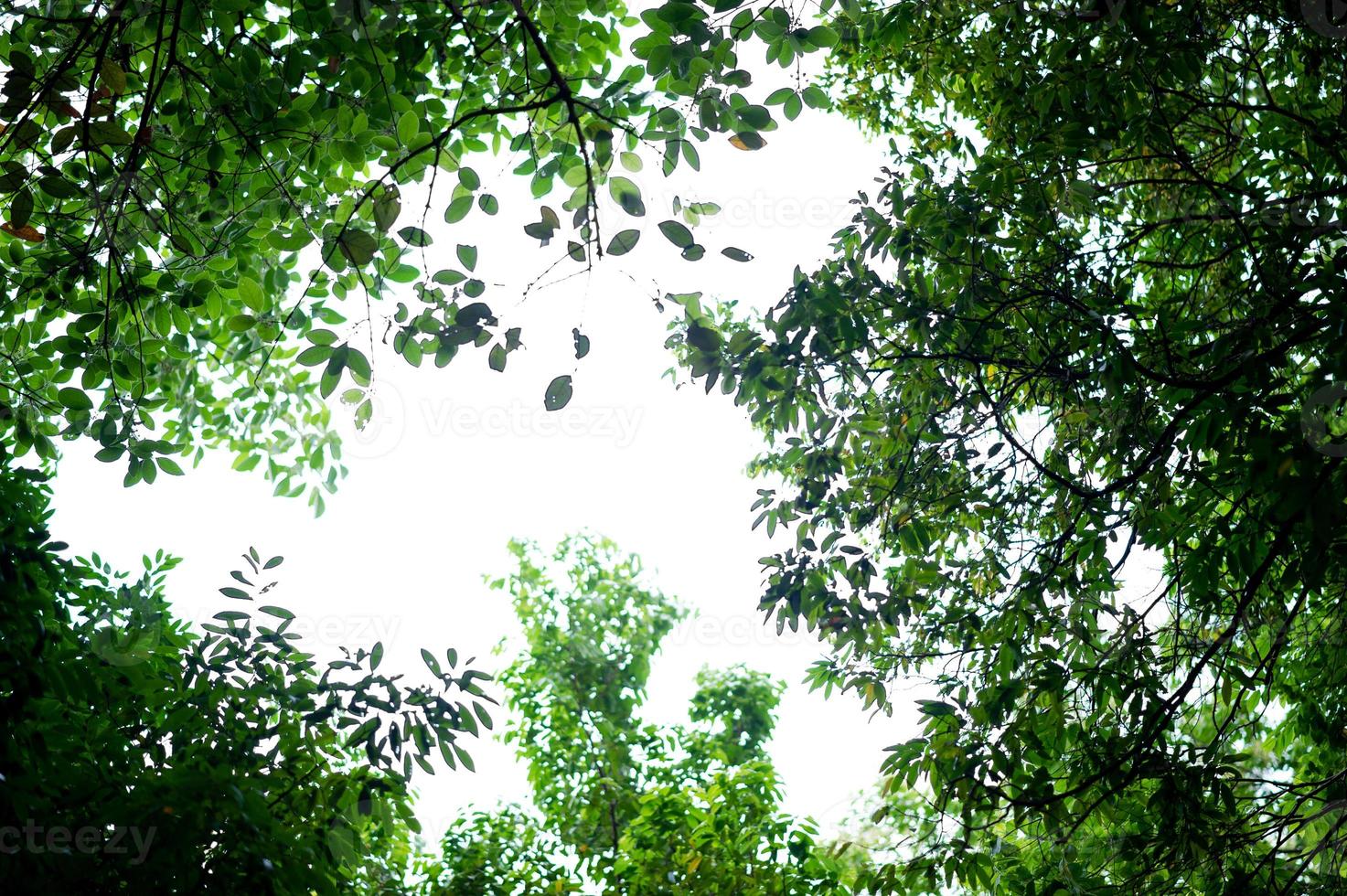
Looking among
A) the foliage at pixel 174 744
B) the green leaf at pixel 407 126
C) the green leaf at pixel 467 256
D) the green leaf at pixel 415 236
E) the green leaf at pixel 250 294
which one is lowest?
the foliage at pixel 174 744

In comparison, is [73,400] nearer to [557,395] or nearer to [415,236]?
[415,236]

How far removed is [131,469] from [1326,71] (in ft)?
13.6

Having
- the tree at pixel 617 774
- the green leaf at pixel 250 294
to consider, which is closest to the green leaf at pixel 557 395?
the green leaf at pixel 250 294

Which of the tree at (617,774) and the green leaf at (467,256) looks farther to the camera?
the tree at (617,774)

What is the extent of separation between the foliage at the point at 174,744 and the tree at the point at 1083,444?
51.4 inches

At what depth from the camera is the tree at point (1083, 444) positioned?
8.04ft

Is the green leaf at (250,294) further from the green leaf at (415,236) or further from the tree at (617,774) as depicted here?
the tree at (617,774)

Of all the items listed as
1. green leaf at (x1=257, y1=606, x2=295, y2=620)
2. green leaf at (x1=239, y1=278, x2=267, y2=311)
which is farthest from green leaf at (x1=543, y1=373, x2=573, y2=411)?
green leaf at (x1=257, y1=606, x2=295, y2=620)

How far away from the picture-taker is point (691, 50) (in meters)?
2.21

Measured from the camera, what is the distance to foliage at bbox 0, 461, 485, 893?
2.35 m

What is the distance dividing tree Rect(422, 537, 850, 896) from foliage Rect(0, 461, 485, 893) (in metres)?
2.74

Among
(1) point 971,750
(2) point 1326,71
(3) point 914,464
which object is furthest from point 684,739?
(2) point 1326,71

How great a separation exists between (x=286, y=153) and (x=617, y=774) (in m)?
5.97

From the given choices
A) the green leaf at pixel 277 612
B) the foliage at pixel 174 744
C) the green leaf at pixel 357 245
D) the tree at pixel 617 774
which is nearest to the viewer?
the green leaf at pixel 357 245
